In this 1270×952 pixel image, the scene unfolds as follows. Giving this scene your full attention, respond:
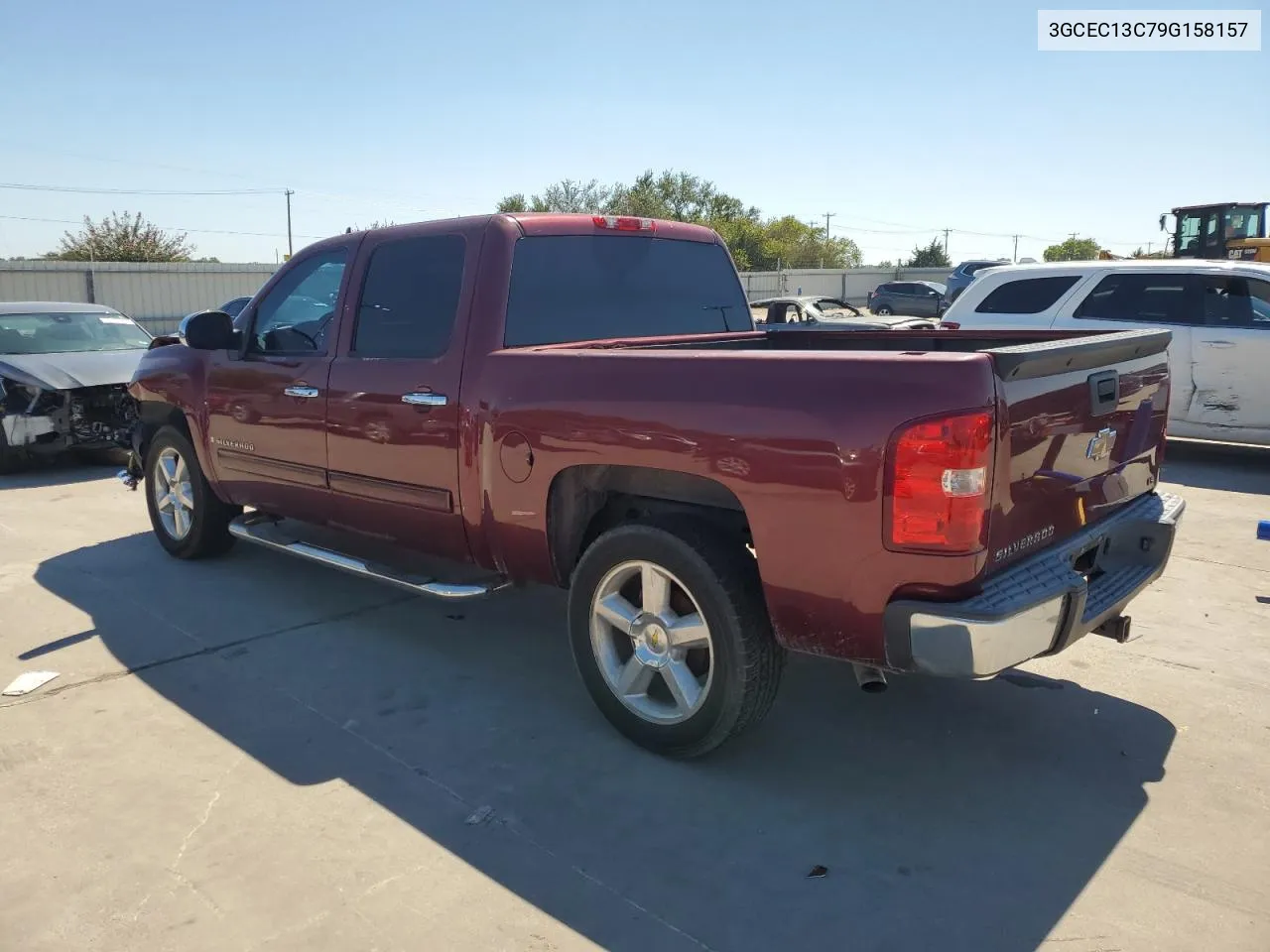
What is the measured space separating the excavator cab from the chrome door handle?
2029cm

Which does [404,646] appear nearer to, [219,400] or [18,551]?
[219,400]

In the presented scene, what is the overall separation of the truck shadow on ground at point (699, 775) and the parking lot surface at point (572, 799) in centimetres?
1

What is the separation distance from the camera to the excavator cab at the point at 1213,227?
20.9 meters

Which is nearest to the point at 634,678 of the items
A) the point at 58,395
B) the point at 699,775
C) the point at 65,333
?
the point at 699,775

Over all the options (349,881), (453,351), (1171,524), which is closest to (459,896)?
(349,881)

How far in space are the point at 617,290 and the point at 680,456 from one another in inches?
61.1

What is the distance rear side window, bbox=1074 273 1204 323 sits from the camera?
887cm

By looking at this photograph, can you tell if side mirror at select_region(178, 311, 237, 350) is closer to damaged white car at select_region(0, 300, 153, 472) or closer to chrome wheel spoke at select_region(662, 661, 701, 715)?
chrome wheel spoke at select_region(662, 661, 701, 715)

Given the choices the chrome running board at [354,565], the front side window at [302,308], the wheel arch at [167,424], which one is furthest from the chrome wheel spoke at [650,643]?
the wheel arch at [167,424]

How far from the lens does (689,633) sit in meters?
3.43

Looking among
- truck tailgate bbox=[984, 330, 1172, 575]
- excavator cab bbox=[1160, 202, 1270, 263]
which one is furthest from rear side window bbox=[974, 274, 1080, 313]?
excavator cab bbox=[1160, 202, 1270, 263]

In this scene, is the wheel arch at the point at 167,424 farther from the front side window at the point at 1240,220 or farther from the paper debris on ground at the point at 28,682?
the front side window at the point at 1240,220

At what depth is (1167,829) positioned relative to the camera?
10.2 feet

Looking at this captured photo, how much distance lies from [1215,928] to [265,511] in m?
4.76
